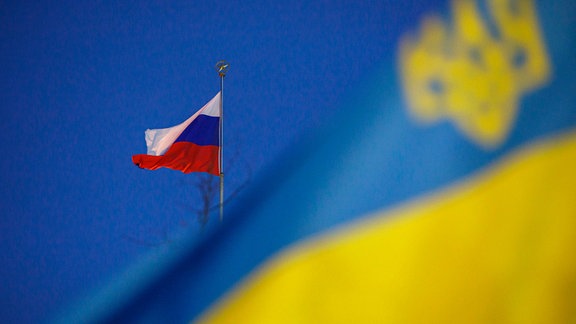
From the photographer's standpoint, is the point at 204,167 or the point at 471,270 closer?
the point at 471,270

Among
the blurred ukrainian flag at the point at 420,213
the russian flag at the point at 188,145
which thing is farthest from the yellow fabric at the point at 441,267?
the russian flag at the point at 188,145

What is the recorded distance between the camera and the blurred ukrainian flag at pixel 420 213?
55 cm

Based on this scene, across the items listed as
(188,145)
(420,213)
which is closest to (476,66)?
(420,213)

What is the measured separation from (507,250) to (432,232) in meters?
0.08

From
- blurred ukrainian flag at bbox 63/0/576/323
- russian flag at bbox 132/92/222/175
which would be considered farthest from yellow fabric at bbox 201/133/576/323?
russian flag at bbox 132/92/222/175

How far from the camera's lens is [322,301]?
1.86 ft

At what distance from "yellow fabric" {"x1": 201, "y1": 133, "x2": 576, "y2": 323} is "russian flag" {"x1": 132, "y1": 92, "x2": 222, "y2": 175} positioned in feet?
25.5

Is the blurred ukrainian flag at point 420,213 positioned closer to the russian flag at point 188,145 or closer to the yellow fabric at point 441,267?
the yellow fabric at point 441,267

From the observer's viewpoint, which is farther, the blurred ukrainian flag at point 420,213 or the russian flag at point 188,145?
the russian flag at point 188,145

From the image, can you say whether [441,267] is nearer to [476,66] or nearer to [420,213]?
[420,213]

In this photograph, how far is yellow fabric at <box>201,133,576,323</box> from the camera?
558mm

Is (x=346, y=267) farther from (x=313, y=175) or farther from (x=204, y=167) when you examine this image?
(x=204, y=167)

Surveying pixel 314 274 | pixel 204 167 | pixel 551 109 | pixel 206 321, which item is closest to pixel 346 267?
pixel 314 274

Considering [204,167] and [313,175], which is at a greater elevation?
[204,167]
